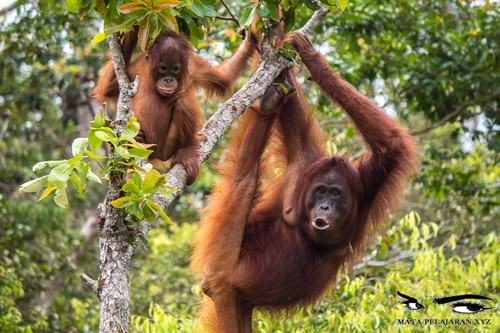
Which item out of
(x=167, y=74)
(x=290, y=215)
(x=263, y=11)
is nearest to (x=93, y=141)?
(x=263, y=11)

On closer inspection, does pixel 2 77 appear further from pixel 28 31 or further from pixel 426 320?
pixel 426 320

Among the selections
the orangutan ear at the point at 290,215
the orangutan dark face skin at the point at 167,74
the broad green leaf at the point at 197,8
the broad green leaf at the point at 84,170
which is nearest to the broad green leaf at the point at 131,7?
the broad green leaf at the point at 197,8

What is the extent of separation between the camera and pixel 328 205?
4.53 meters

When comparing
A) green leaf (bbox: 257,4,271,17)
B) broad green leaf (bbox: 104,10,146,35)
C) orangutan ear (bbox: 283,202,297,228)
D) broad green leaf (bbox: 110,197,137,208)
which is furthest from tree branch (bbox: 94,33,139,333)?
orangutan ear (bbox: 283,202,297,228)

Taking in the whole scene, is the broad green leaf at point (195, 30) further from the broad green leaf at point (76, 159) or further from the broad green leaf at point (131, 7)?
the broad green leaf at point (76, 159)

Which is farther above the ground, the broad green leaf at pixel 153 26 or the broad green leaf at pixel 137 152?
the broad green leaf at pixel 153 26

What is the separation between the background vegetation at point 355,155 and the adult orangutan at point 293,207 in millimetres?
323

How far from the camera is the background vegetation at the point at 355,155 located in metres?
5.37

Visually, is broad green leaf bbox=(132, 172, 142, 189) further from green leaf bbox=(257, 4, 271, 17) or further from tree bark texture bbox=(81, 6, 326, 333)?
green leaf bbox=(257, 4, 271, 17)

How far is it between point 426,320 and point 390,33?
357 cm

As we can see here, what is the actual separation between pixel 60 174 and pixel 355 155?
532 centimetres

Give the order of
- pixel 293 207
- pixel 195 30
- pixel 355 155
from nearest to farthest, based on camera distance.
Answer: pixel 195 30 → pixel 293 207 → pixel 355 155

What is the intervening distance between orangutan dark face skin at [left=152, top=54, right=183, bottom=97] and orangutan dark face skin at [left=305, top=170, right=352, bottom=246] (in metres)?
1.18

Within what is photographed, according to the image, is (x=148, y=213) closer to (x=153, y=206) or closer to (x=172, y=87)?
(x=153, y=206)
